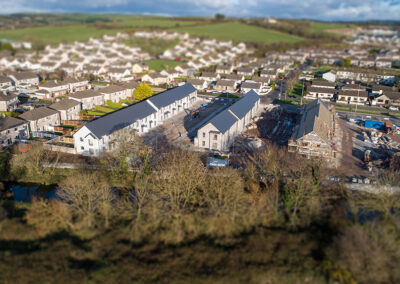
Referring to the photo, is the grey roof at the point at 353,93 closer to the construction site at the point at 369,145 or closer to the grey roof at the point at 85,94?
the construction site at the point at 369,145

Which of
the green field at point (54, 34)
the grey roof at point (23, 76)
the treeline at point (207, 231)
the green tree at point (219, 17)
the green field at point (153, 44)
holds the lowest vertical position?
the treeline at point (207, 231)

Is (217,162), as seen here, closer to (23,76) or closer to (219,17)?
(23,76)

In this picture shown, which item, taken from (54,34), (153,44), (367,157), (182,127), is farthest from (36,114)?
(54,34)

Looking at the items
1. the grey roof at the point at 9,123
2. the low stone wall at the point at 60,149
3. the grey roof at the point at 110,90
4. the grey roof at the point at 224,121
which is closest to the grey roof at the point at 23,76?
the grey roof at the point at 110,90

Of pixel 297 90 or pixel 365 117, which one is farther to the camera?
pixel 297 90

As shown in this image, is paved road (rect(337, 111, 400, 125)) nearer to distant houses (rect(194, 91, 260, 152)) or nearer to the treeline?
distant houses (rect(194, 91, 260, 152))

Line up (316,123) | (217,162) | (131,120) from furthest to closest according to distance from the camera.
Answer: (131,120)
(316,123)
(217,162)
